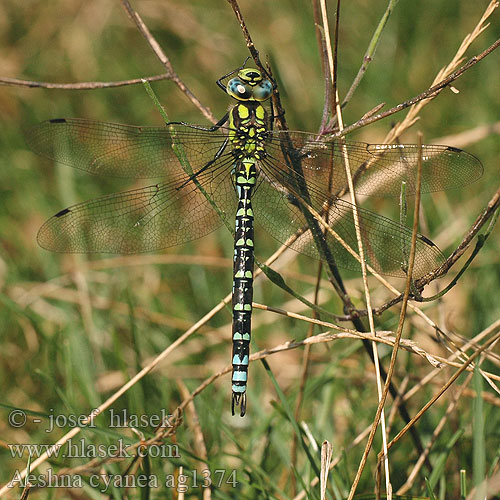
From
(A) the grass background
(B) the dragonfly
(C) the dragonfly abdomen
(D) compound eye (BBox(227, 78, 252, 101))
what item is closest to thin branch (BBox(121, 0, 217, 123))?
(B) the dragonfly

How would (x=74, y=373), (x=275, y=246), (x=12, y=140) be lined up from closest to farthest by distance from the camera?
1. (x=74, y=373)
2. (x=275, y=246)
3. (x=12, y=140)

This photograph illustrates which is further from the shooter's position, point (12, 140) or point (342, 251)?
point (12, 140)

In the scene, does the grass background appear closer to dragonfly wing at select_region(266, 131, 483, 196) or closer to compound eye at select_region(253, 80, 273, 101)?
compound eye at select_region(253, 80, 273, 101)

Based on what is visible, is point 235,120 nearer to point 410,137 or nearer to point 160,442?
point 160,442

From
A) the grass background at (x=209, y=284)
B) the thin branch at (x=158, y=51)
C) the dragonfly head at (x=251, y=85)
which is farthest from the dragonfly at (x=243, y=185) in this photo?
the grass background at (x=209, y=284)

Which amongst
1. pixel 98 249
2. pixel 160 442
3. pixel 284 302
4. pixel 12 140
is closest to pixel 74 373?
pixel 98 249
